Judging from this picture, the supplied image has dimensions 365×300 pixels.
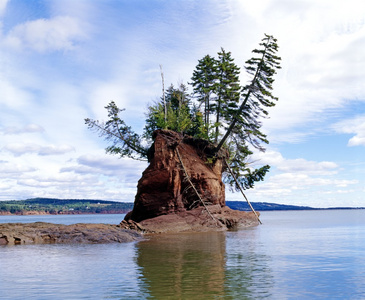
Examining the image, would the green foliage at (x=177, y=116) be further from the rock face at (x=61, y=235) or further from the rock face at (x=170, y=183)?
the rock face at (x=61, y=235)

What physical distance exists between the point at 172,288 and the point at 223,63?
35809 mm

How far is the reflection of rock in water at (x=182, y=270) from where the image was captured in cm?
1115

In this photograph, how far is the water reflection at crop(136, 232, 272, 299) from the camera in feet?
36.6

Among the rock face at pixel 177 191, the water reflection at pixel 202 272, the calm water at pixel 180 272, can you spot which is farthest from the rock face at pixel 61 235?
the rock face at pixel 177 191

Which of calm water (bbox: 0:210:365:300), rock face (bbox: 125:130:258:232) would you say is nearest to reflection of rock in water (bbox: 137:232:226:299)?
calm water (bbox: 0:210:365:300)

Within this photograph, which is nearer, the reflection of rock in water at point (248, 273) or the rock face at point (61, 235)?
the reflection of rock in water at point (248, 273)

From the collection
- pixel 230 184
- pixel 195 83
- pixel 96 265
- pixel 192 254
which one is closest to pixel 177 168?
pixel 230 184

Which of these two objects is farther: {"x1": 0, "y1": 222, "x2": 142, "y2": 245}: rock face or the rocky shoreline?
the rocky shoreline

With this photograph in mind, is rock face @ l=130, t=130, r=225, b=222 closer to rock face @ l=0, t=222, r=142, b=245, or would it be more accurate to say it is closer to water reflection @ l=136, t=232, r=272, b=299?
rock face @ l=0, t=222, r=142, b=245

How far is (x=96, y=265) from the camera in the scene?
15.7 metres

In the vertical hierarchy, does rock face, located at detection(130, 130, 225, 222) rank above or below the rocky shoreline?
above

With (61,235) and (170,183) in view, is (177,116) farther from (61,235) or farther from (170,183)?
(61,235)

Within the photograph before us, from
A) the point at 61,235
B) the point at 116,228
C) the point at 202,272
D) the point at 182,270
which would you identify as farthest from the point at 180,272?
the point at 116,228

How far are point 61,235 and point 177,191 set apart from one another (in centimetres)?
1371
